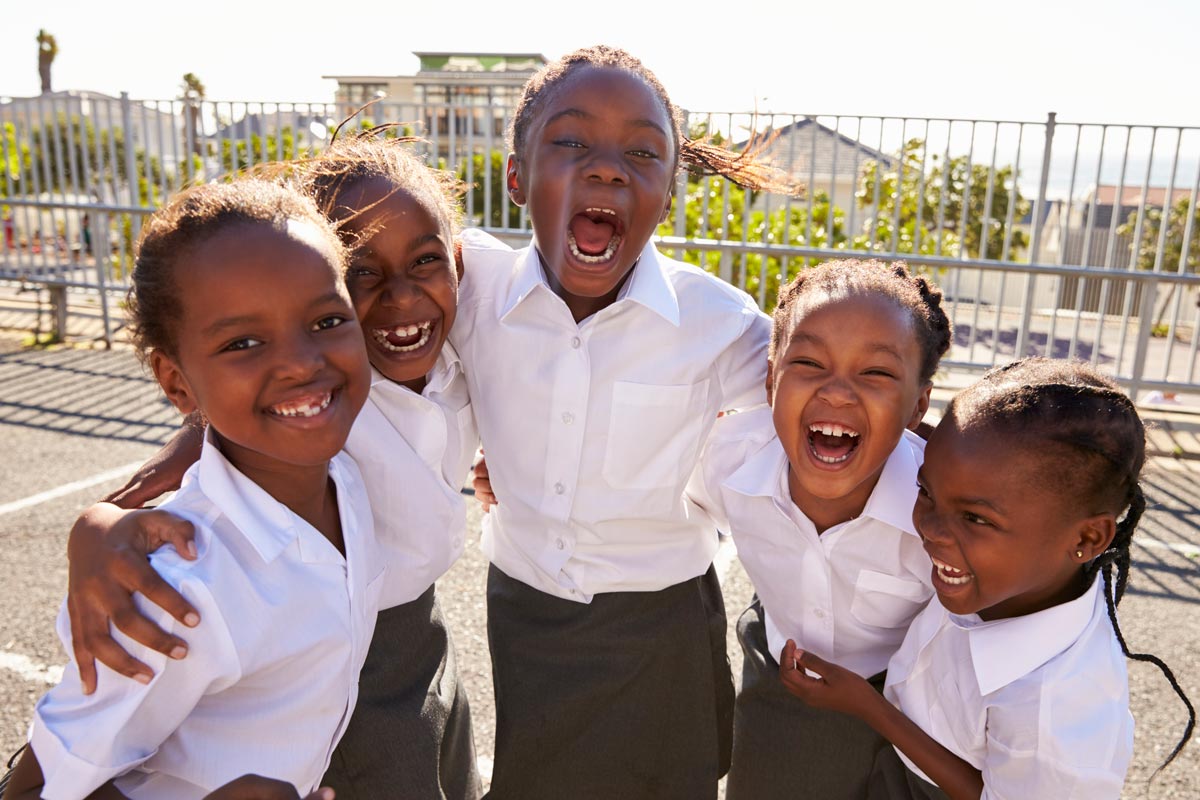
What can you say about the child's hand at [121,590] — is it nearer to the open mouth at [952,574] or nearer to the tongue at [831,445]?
the tongue at [831,445]

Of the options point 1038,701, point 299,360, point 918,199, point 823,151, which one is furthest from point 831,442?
point 823,151

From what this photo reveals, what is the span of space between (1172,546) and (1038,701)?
336cm

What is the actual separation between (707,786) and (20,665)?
2.31 meters

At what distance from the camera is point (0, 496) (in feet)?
14.5

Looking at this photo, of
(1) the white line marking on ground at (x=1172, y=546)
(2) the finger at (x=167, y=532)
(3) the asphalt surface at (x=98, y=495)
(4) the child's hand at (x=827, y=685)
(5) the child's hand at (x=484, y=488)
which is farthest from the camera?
(1) the white line marking on ground at (x=1172, y=546)

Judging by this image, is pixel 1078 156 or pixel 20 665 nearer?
pixel 20 665

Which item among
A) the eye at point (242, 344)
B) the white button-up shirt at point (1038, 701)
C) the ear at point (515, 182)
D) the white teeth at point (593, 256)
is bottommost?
the white button-up shirt at point (1038, 701)

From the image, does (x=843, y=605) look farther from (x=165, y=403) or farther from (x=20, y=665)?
(x=165, y=403)

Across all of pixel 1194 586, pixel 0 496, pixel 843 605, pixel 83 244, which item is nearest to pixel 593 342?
pixel 843 605

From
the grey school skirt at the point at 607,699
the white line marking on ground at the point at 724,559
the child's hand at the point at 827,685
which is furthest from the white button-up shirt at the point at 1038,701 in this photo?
the white line marking on ground at the point at 724,559

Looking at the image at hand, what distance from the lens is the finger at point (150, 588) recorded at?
1.26m

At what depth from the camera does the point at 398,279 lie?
1.80m

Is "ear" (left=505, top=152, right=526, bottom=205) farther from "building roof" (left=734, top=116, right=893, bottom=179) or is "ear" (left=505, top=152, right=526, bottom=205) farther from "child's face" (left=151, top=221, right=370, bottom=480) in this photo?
"building roof" (left=734, top=116, right=893, bottom=179)

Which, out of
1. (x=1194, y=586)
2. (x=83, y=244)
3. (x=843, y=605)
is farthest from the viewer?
(x=83, y=244)
